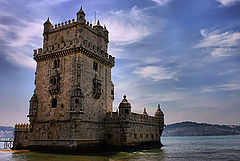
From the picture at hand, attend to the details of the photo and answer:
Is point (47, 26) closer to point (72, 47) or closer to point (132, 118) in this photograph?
point (72, 47)

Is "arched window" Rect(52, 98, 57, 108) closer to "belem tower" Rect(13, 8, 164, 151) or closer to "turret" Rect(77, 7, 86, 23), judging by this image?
"belem tower" Rect(13, 8, 164, 151)

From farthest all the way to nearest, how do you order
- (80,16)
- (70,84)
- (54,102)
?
1. (80,16)
2. (54,102)
3. (70,84)

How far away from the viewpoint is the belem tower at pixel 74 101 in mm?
31344

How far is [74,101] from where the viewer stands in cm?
3072

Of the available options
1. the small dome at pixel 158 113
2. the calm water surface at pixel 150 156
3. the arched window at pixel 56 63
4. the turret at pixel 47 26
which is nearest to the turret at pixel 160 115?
the small dome at pixel 158 113

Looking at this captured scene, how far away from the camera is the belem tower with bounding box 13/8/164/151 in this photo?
31344mm

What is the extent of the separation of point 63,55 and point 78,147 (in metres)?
13.7

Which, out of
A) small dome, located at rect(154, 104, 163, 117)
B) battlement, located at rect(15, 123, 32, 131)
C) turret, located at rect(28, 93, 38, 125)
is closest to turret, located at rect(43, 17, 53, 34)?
turret, located at rect(28, 93, 38, 125)

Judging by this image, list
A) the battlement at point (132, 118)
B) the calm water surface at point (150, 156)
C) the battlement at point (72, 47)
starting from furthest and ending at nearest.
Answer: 1. the battlement at point (132, 118)
2. the battlement at point (72, 47)
3. the calm water surface at point (150, 156)

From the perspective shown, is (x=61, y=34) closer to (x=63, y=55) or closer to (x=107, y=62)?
(x=63, y=55)

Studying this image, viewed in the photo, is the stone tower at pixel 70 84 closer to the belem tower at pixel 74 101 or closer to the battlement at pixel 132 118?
the belem tower at pixel 74 101

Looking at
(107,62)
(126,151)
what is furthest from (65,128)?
(107,62)

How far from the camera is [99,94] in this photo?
1390 inches

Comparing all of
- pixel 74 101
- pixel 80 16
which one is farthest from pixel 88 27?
pixel 74 101
